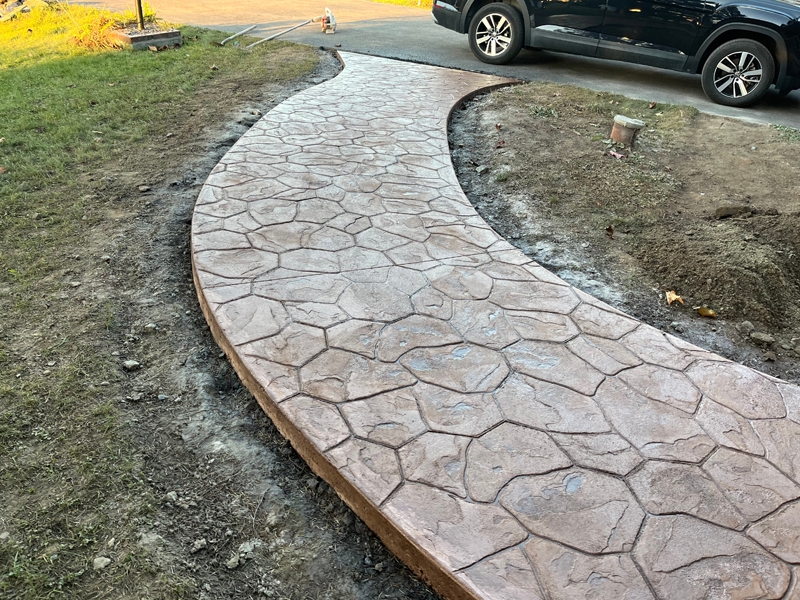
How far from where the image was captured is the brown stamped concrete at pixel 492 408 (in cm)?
219

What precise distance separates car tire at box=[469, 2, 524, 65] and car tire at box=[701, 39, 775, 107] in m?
2.66

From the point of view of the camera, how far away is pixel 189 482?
2572 mm

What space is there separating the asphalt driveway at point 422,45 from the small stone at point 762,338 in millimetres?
4833

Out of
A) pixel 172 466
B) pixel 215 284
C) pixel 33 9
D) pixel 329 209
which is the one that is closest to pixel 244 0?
pixel 33 9

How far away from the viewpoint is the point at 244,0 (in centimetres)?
1466

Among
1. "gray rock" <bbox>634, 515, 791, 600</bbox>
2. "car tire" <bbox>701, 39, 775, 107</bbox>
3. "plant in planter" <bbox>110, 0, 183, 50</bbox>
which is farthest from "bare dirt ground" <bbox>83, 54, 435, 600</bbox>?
"car tire" <bbox>701, 39, 775, 107</bbox>

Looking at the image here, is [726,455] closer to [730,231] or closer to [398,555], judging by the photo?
[398,555]

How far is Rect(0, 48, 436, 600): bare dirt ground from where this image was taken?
7.24 ft

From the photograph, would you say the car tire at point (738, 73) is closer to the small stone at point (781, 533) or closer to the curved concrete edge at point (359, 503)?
the small stone at point (781, 533)

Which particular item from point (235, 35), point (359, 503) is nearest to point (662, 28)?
point (235, 35)

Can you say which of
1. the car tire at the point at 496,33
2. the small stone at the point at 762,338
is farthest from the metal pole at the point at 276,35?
the small stone at the point at 762,338

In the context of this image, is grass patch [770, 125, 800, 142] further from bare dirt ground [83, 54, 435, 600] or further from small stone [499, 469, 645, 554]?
bare dirt ground [83, 54, 435, 600]

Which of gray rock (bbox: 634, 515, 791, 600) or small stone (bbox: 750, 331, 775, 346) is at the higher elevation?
small stone (bbox: 750, 331, 775, 346)

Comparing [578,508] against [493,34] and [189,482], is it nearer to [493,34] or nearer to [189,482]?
[189,482]
